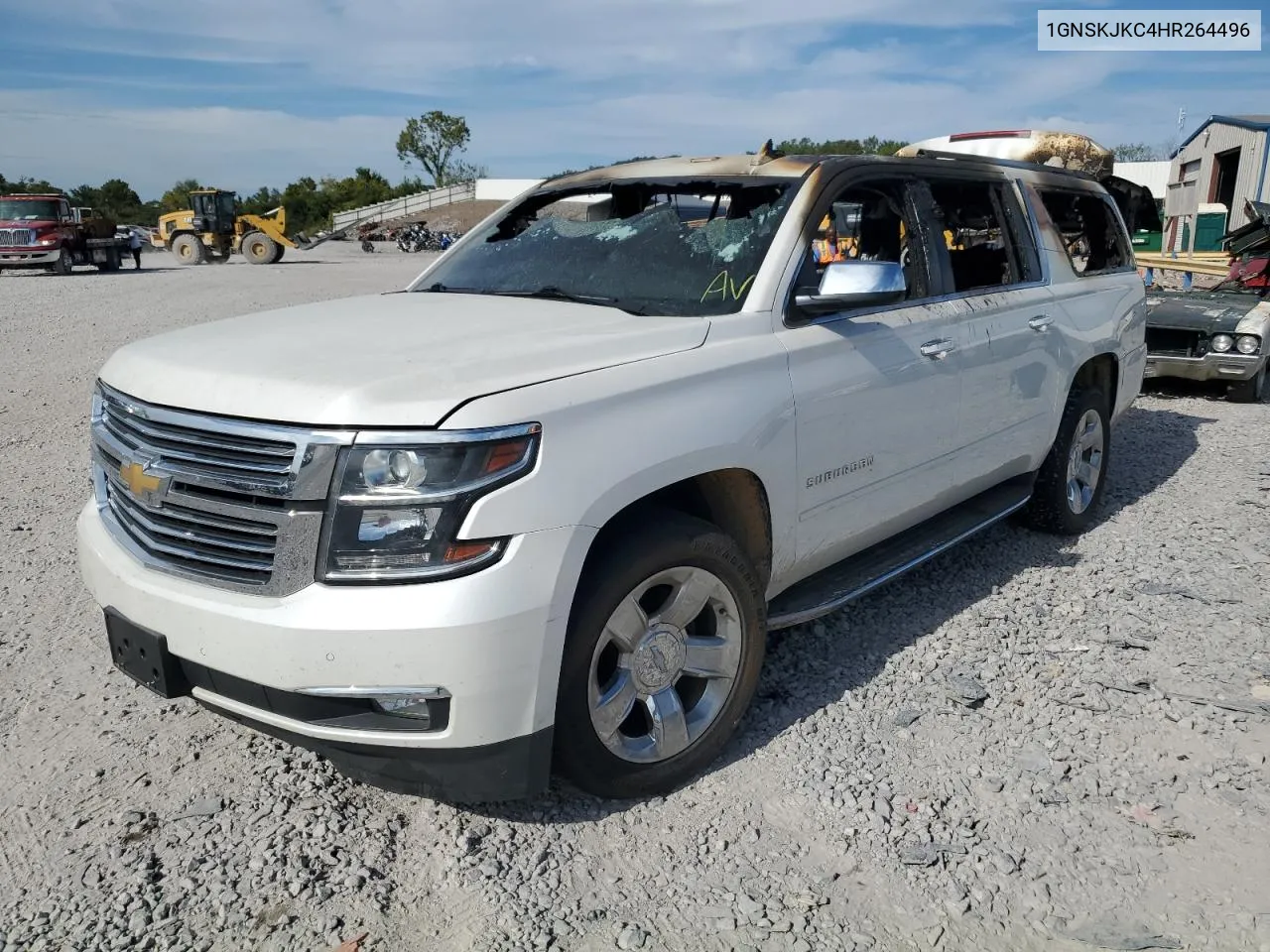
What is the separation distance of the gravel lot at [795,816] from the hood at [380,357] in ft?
3.93

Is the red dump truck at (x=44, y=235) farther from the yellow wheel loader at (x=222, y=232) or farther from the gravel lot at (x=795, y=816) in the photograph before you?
the gravel lot at (x=795, y=816)

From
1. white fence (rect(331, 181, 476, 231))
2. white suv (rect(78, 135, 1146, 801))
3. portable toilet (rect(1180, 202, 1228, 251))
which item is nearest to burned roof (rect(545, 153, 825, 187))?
white suv (rect(78, 135, 1146, 801))

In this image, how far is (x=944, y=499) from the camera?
4266 mm

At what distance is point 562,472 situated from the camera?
2.51 metres

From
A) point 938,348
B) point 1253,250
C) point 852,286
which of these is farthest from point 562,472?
point 1253,250

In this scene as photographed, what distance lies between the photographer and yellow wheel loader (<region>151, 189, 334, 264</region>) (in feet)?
110

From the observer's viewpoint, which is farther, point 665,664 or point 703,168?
point 703,168

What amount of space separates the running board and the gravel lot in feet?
1.20

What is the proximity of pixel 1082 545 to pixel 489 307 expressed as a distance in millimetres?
3460

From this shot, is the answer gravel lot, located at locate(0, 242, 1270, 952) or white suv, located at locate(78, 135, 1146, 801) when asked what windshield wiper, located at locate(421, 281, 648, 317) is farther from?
gravel lot, located at locate(0, 242, 1270, 952)

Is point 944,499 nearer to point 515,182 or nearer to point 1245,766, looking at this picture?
point 1245,766

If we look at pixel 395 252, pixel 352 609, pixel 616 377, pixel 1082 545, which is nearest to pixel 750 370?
pixel 616 377

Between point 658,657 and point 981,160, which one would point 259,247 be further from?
point 658,657

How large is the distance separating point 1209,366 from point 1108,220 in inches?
147
